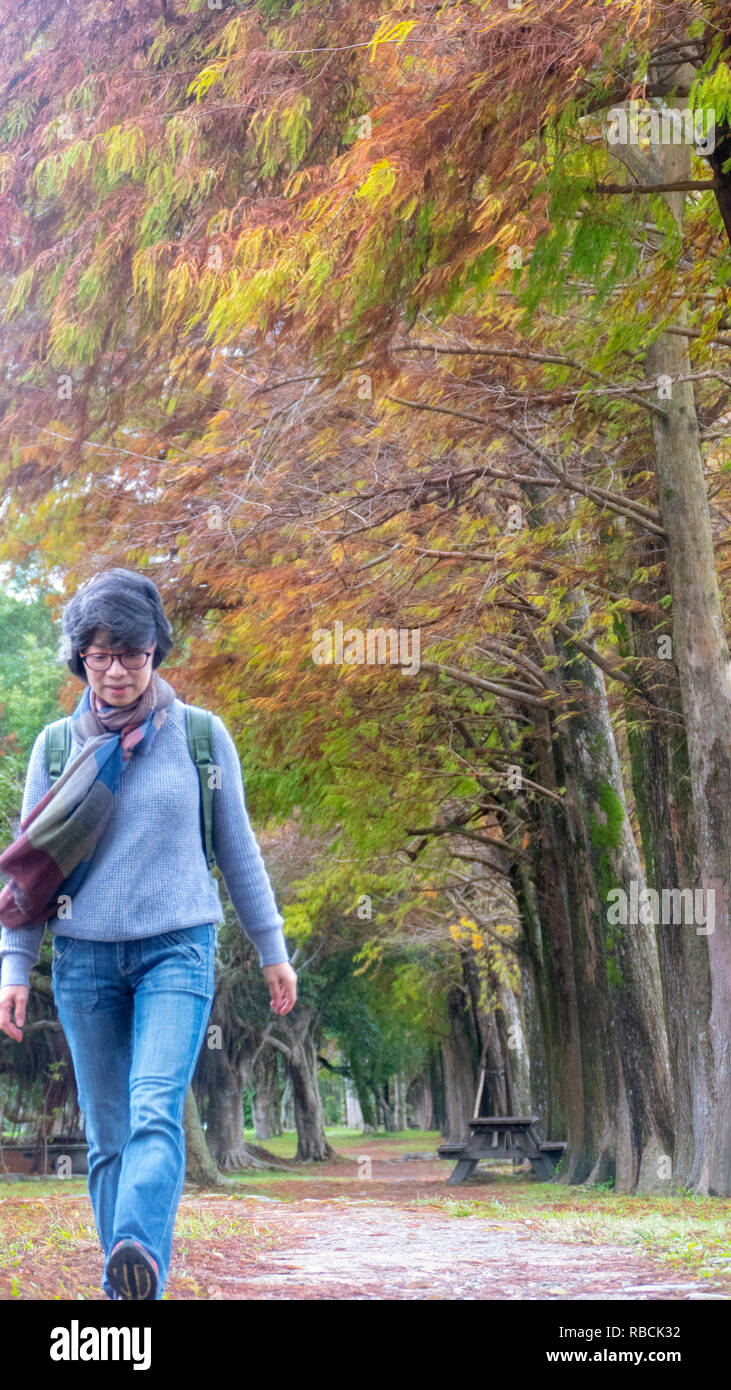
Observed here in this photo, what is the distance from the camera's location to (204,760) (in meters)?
3.72

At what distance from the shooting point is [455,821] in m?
17.5

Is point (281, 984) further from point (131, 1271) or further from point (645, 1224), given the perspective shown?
point (645, 1224)

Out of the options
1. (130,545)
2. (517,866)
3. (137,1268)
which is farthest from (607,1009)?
(137,1268)

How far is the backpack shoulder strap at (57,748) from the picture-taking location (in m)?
3.74

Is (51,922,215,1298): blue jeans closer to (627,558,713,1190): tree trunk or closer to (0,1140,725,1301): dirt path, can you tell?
(0,1140,725,1301): dirt path

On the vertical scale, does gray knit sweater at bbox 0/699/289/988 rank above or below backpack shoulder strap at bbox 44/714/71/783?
below

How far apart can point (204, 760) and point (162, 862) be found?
0.31 metres

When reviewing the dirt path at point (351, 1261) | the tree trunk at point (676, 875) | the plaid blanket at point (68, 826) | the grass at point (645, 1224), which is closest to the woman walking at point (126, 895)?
the plaid blanket at point (68, 826)

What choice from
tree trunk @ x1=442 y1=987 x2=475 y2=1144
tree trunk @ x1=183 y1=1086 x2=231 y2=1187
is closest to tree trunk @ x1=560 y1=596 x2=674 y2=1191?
tree trunk @ x1=183 y1=1086 x2=231 y2=1187

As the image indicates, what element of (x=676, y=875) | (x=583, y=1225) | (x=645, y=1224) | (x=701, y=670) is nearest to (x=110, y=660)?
(x=645, y=1224)

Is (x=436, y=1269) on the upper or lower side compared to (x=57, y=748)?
lower

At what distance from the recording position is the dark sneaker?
3105mm

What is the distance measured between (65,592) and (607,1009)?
22.2ft

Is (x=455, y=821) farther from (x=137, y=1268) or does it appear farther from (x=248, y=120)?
(x=137, y=1268)
